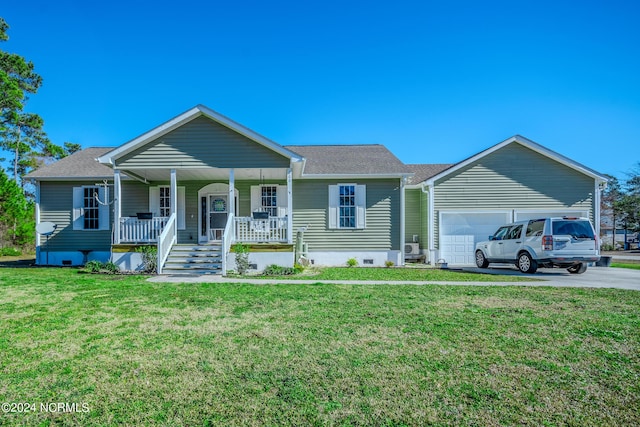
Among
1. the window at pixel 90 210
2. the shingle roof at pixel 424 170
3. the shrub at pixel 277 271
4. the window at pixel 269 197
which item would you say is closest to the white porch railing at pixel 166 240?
the shrub at pixel 277 271

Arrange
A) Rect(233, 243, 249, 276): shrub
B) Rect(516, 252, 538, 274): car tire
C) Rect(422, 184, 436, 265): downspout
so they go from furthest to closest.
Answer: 1. Rect(422, 184, 436, 265): downspout
2. Rect(516, 252, 538, 274): car tire
3. Rect(233, 243, 249, 276): shrub

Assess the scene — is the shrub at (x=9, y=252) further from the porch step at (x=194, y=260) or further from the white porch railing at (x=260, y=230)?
the white porch railing at (x=260, y=230)

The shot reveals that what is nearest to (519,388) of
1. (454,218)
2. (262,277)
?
(262,277)

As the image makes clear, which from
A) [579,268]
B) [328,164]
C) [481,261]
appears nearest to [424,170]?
[328,164]

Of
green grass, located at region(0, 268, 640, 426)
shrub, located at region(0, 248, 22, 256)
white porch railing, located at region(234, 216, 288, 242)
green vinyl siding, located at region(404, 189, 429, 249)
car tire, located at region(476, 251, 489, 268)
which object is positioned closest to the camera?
green grass, located at region(0, 268, 640, 426)

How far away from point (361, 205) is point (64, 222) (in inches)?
506

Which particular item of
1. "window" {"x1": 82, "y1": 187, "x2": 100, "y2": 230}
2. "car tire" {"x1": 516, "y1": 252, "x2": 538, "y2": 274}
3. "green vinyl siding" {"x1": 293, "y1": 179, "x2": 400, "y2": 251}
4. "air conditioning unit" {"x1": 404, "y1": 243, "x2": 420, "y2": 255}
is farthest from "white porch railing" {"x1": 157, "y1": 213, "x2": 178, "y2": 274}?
"car tire" {"x1": 516, "y1": 252, "x2": 538, "y2": 274}

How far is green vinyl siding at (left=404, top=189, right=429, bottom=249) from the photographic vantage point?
16.2 meters

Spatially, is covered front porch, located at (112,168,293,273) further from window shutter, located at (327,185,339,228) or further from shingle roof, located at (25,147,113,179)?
window shutter, located at (327,185,339,228)

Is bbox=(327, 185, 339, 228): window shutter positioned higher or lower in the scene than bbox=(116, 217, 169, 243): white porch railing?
higher

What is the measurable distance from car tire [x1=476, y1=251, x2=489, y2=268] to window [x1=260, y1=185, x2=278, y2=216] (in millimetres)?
8505

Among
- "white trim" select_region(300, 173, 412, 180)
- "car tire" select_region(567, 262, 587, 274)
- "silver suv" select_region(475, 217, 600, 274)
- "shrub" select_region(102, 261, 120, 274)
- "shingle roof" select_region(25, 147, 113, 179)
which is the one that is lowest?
"car tire" select_region(567, 262, 587, 274)

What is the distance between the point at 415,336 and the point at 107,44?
18.5m

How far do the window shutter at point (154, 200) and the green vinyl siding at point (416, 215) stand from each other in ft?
36.7
